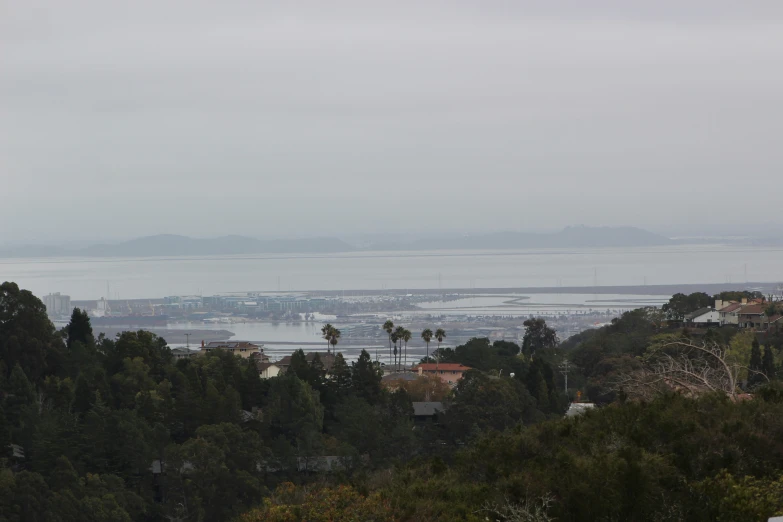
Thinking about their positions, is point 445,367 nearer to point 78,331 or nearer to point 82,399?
point 78,331

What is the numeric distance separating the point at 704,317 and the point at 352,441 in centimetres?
3386

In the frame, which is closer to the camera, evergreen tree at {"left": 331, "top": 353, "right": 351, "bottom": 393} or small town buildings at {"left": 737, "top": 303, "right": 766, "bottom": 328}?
evergreen tree at {"left": 331, "top": 353, "right": 351, "bottom": 393}

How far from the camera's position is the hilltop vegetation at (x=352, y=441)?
12.2 meters

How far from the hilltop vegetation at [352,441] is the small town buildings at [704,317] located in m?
8.51

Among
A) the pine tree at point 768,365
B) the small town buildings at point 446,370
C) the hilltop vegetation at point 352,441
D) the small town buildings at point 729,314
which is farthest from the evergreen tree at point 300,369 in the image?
the small town buildings at point 729,314

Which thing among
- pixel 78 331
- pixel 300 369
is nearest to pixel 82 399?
pixel 78 331

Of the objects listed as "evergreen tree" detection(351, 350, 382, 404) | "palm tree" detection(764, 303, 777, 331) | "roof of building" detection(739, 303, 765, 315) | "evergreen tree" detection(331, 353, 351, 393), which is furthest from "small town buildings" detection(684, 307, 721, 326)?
"evergreen tree" detection(331, 353, 351, 393)

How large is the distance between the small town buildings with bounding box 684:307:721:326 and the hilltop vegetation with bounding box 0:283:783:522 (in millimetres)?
8506

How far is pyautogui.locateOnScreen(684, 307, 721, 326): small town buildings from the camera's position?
59062mm

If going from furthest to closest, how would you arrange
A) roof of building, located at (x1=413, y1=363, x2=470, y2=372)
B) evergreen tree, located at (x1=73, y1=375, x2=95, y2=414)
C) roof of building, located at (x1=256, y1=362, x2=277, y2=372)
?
1. roof of building, located at (x1=413, y1=363, x2=470, y2=372)
2. roof of building, located at (x1=256, y1=362, x2=277, y2=372)
3. evergreen tree, located at (x1=73, y1=375, x2=95, y2=414)

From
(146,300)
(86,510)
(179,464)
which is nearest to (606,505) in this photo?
(86,510)

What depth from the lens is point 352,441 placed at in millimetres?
32344

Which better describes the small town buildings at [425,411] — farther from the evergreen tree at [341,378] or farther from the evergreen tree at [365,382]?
the evergreen tree at [341,378]

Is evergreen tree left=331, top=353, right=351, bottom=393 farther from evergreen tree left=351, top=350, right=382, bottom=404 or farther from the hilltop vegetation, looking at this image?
evergreen tree left=351, top=350, right=382, bottom=404
